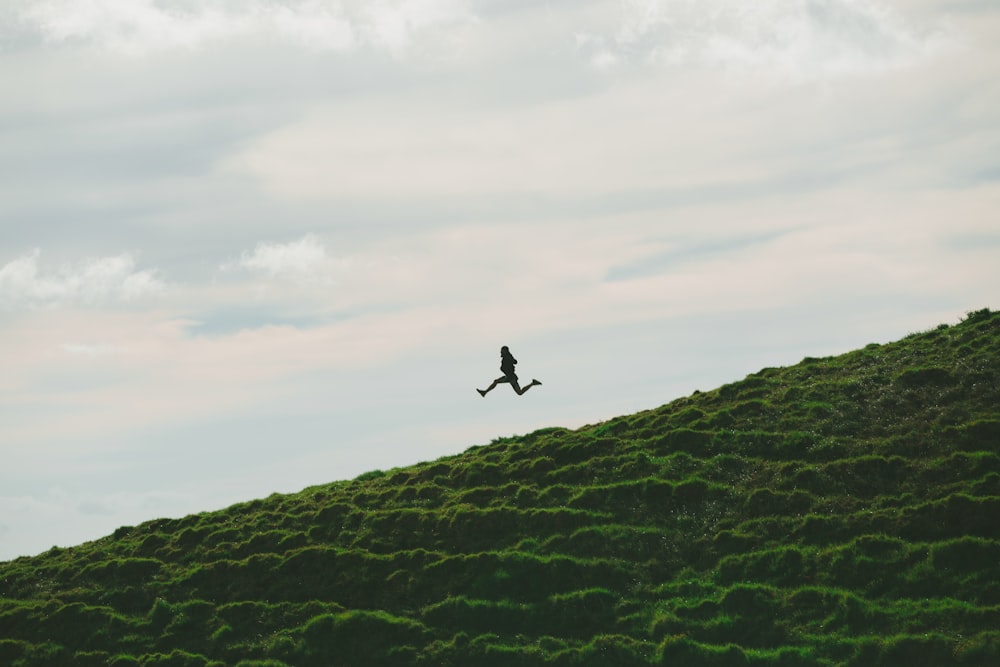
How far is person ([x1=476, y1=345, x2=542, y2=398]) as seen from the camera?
4056 cm

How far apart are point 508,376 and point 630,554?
9.78m

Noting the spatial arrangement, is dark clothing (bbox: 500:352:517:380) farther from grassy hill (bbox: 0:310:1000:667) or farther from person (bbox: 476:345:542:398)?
grassy hill (bbox: 0:310:1000:667)

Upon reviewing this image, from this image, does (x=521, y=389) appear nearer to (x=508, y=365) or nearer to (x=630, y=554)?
(x=508, y=365)

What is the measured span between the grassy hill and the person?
15.0 feet

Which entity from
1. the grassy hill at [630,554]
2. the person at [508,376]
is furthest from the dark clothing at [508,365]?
the grassy hill at [630,554]

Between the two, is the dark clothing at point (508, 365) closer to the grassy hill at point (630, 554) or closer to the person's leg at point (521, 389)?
the person's leg at point (521, 389)

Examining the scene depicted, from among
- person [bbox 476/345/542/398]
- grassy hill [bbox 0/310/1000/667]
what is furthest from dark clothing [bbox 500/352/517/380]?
grassy hill [bbox 0/310/1000/667]

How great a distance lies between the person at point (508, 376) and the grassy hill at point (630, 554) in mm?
4584

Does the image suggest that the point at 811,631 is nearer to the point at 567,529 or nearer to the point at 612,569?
the point at 612,569

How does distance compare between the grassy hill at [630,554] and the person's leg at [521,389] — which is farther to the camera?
the person's leg at [521,389]

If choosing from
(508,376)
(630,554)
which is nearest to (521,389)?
(508,376)

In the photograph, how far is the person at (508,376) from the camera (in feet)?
133

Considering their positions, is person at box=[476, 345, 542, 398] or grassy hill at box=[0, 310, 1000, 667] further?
person at box=[476, 345, 542, 398]

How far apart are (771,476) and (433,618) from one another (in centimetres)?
1481
